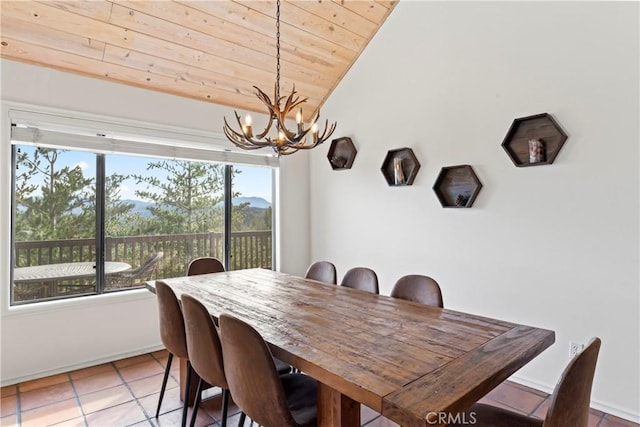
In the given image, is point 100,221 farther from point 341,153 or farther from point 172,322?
point 341,153

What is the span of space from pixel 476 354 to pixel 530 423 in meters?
0.37

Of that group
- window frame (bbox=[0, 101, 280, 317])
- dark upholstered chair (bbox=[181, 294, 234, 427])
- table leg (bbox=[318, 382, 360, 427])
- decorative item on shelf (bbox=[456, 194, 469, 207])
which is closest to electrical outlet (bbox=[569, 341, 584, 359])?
decorative item on shelf (bbox=[456, 194, 469, 207])

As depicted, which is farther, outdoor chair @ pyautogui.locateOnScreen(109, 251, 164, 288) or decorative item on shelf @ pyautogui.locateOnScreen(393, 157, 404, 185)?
decorative item on shelf @ pyautogui.locateOnScreen(393, 157, 404, 185)

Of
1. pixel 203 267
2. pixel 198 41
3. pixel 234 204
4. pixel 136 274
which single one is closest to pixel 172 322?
pixel 203 267

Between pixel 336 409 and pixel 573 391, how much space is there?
751 mm

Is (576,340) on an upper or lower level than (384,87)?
lower

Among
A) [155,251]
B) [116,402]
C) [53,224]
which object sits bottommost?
[116,402]

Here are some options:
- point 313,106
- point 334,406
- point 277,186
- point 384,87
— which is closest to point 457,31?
point 384,87

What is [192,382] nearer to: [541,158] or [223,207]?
[223,207]

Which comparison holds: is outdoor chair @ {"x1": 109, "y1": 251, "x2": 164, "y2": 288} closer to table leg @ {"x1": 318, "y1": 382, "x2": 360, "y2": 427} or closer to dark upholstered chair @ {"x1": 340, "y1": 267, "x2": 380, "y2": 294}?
dark upholstered chair @ {"x1": 340, "y1": 267, "x2": 380, "y2": 294}

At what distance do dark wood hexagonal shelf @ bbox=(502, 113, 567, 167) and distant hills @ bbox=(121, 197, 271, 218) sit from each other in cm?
268

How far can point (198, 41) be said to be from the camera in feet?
9.92

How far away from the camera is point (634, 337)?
2240mm

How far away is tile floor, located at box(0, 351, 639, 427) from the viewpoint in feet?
7.34
